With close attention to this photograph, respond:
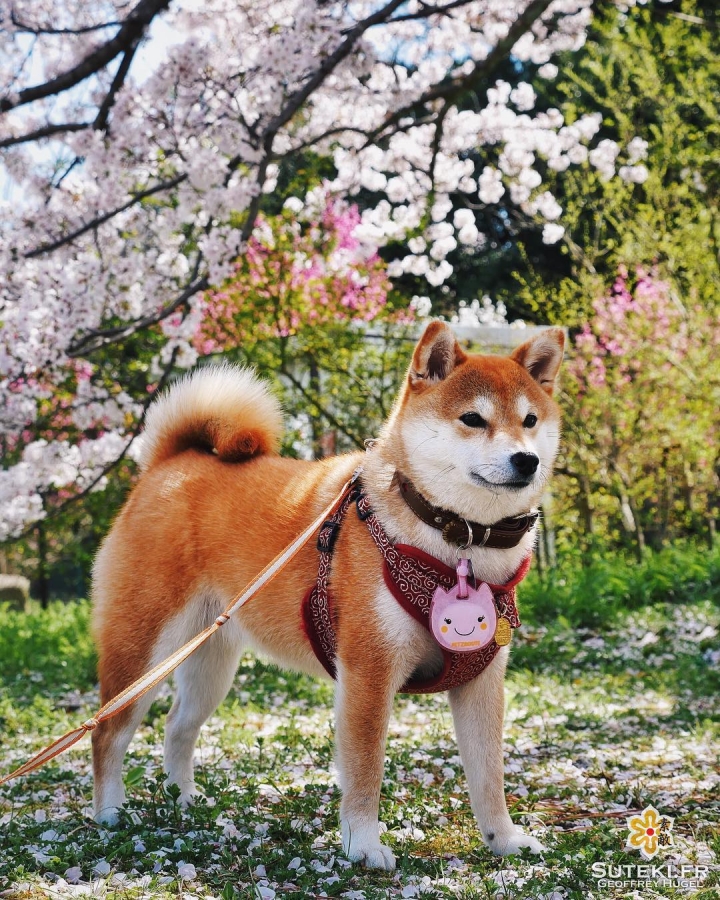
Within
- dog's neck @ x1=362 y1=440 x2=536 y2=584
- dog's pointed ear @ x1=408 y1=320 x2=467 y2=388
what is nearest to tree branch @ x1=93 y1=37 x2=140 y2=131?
dog's pointed ear @ x1=408 y1=320 x2=467 y2=388

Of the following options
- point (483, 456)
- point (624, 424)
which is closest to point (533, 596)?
point (624, 424)

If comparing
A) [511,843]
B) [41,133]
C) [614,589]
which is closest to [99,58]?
[41,133]

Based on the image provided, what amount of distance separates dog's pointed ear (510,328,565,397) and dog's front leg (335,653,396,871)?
1.08 m

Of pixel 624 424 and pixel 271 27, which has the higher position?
pixel 271 27

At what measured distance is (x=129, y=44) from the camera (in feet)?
18.6

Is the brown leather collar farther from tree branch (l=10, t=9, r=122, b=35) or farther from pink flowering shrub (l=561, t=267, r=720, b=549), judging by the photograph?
pink flowering shrub (l=561, t=267, r=720, b=549)

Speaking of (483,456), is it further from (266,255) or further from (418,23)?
(418,23)

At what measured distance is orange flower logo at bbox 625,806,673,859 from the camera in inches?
112

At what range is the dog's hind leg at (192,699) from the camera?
3.46 meters

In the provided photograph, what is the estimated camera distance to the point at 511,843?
111 inches

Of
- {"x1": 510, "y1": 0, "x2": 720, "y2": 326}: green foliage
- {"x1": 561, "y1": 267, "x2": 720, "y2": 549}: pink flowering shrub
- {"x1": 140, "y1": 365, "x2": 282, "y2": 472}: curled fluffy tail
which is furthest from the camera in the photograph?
{"x1": 510, "y1": 0, "x2": 720, "y2": 326}: green foliage

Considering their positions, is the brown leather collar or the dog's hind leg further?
the dog's hind leg

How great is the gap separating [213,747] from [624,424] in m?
6.17

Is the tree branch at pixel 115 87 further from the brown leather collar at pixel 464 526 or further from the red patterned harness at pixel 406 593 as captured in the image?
the brown leather collar at pixel 464 526
